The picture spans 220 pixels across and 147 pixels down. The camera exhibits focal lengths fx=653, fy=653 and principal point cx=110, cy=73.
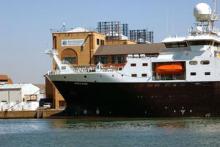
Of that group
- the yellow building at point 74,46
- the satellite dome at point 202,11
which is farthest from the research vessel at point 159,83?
the yellow building at point 74,46

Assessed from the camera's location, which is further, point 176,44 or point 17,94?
point 17,94

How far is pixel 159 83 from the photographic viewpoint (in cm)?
5688

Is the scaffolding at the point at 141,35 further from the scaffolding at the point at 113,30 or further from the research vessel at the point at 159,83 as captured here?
the research vessel at the point at 159,83

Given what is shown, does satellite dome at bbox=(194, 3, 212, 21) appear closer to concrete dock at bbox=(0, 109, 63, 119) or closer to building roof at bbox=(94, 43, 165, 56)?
building roof at bbox=(94, 43, 165, 56)

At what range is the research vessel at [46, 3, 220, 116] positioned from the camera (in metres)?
56.2

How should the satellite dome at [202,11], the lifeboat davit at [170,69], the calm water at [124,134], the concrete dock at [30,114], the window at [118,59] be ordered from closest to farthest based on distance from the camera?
the calm water at [124,134] < the lifeboat davit at [170,69] < the satellite dome at [202,11] < the concrete dock at [30,114] < the window at [118,59]

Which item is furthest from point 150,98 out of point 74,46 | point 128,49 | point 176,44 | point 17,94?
point 17,94

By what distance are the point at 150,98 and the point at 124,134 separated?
14471mm

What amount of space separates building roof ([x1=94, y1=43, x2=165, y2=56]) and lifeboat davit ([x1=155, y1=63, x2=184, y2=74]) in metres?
17.8

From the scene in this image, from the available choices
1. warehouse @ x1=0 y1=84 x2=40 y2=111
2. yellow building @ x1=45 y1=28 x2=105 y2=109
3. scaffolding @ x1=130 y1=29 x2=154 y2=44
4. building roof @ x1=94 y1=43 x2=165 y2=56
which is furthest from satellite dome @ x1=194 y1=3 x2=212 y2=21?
scaffolding @ x1=130 y1=29 x2=154 y2=44

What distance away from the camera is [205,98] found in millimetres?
55875

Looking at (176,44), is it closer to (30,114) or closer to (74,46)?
(30,114)

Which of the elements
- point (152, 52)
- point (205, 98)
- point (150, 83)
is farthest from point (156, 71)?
point (152, 52)

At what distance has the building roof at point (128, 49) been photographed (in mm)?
76188
